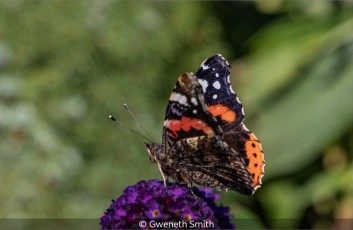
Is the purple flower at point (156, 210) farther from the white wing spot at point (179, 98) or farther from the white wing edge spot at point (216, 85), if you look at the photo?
the white wing edge spot at point (216, 85)

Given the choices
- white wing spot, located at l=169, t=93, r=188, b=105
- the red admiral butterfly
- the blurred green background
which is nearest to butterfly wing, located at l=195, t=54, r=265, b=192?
the red admiral butterfly

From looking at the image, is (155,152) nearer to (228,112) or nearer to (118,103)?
(228,112)

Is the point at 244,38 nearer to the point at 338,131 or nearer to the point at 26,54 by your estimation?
the point at 338,131

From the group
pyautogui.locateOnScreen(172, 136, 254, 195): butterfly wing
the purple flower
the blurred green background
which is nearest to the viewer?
the purple flower

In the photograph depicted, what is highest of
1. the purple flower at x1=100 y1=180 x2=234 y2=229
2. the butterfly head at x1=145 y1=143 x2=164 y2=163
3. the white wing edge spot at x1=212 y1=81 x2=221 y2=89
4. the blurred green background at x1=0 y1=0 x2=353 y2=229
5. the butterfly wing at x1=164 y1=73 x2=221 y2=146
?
the blurred green background at x1=0 y1=0 x2=353 y2=229

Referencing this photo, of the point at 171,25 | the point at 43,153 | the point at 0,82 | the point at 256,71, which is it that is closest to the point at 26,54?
the point at 0,82

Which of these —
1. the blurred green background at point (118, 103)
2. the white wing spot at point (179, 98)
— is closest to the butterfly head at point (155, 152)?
the white wing spot at point (179, 98)

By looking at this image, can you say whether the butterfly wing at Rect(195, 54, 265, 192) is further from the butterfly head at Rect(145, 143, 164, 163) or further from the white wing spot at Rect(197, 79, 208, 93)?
the butterfly head at Rect(145, 143, 164, 163)
